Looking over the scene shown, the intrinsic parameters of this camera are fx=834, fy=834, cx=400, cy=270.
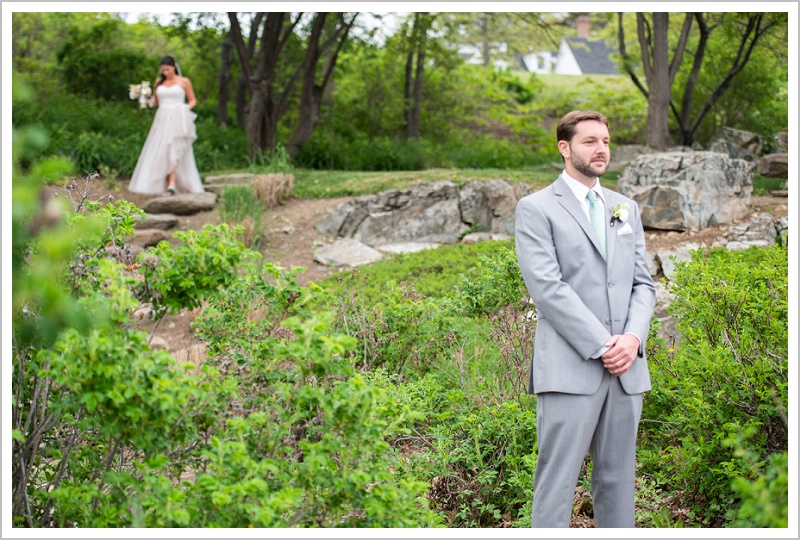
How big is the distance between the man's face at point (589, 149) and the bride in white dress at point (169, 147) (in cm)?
975

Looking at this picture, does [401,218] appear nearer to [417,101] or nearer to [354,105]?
[417,101]

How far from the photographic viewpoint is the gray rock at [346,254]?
9.97 m

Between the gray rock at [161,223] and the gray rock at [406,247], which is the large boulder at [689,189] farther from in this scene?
the gray rock at [161,223]

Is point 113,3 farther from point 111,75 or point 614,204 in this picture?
point 111,75

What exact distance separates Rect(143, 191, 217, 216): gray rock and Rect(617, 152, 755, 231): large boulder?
220 inches

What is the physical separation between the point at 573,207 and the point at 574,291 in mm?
338

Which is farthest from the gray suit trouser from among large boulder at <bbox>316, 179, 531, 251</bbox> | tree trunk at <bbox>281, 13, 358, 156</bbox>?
tree trunk at <bbox>281, 13, 358, 156</bbox>

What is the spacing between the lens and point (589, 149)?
3.26 m

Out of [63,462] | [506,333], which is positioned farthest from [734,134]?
[63,462]

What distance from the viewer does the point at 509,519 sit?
404 cm

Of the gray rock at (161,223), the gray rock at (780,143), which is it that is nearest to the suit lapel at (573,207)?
the gray rock at (161,223)

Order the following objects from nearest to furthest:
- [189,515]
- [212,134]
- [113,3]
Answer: [189,515]
[113,3]
[212,134]

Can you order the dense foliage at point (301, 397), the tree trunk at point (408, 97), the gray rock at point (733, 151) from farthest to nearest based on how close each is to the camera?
the tree trunk at point (408, 97)
the gray rock at point (733, 151)
the dense foliage at point (301, 397)

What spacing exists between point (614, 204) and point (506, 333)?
155 cm
